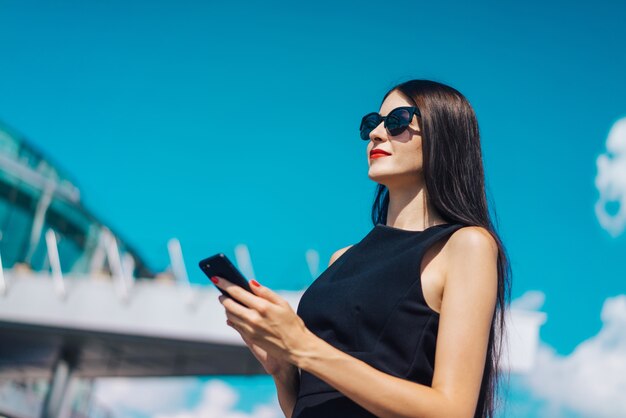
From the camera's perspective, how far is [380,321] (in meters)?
1.94

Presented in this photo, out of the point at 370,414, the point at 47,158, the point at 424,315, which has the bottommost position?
the point at 370,414

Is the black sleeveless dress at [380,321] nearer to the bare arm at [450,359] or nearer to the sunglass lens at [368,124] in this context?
the bare arm at [450,359]

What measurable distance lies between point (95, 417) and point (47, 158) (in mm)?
10466

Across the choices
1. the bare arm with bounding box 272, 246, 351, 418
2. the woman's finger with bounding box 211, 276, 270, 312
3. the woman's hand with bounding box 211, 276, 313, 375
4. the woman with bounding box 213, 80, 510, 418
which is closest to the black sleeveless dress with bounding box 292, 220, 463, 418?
the woman with bounding box 213, 80, 510, 418

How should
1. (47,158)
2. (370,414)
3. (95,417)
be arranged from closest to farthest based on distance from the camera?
1. (370,414)
2. (95,417)
3. (47,158)

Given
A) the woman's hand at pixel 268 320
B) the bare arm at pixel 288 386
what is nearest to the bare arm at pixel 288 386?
the bare arm at pixel 288 386

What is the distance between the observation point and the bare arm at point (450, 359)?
1.69 metres

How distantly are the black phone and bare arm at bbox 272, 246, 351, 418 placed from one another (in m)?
0.47

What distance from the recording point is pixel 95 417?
26.5 meters

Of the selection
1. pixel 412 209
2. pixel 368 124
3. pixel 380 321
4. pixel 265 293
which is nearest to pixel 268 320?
pixel 265 293

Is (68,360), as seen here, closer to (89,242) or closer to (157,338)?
(157,338)

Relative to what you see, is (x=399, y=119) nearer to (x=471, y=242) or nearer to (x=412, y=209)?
(x=412, y=209)

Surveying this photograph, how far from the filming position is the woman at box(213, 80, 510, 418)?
170 cm

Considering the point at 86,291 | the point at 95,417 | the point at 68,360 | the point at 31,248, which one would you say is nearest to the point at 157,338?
the point at 86,291
